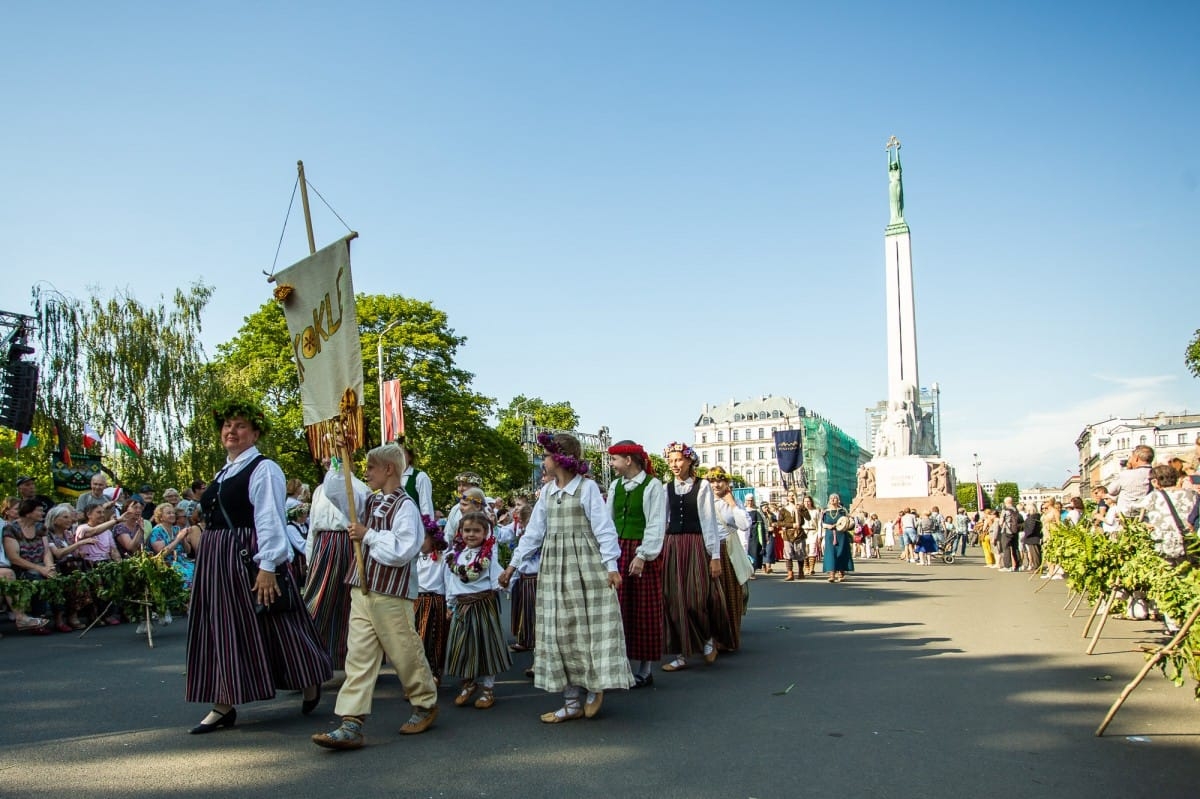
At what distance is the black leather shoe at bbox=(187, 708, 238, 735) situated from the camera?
5621 mm

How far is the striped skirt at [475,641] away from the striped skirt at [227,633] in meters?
1.17

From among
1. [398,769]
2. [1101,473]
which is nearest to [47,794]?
[398,769]

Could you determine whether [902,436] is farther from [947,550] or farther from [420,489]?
[420,489]

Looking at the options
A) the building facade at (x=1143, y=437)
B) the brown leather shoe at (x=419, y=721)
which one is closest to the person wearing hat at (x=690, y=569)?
the brown leather shoe at (x=419, y=721)

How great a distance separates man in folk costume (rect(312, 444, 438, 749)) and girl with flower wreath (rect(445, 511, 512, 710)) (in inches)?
31.0

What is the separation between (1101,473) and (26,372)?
423ft

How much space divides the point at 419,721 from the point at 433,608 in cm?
146

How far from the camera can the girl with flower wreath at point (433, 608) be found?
6.84m

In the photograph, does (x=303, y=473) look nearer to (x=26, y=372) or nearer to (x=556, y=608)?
(x=26, y=372)

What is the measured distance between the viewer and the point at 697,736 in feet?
18.0

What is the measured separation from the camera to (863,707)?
6230 mm

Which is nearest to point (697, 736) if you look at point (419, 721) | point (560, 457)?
point (419, 721)

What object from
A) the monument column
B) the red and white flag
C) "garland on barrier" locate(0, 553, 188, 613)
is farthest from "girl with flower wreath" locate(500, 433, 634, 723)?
the monument column

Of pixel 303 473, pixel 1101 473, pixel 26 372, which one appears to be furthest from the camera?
pixel 1101 473
